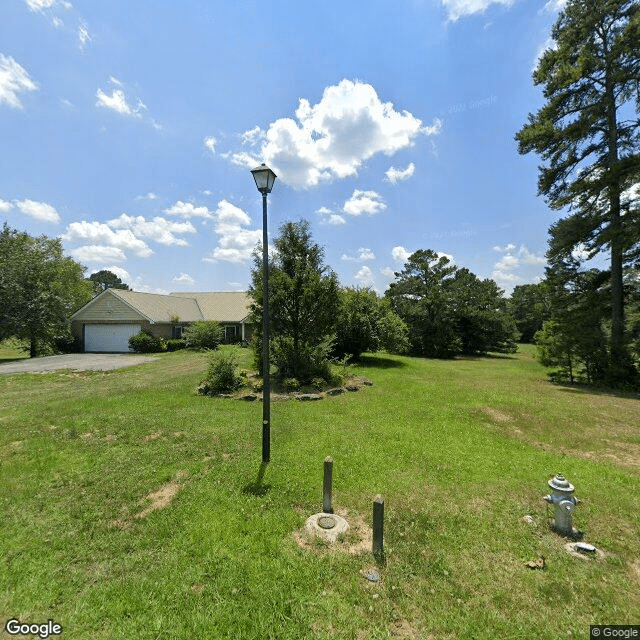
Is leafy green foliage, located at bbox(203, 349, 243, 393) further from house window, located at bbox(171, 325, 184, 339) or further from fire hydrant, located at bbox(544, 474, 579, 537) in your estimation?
house window, located at bbox(171, 325, 184, 339)

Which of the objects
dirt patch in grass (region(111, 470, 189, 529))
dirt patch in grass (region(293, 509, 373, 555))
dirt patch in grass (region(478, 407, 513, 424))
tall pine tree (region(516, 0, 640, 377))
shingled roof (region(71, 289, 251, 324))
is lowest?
dirt patch in grass (region(293, 509, 373, 555))

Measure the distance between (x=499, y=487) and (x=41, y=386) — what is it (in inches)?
657

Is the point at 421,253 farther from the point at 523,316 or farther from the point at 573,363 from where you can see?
the point at 523,316

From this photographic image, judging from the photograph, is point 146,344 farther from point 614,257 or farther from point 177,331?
point 614,257

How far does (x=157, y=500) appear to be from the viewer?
15.4ft

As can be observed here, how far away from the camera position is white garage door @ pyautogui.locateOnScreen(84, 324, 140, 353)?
26.7 metres

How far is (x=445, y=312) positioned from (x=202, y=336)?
2380cm

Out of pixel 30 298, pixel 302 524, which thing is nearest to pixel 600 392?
pixel 302 524

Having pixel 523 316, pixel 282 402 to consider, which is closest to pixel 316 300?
pixel 282 402

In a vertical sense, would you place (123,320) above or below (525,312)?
below

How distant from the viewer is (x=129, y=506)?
455 cm

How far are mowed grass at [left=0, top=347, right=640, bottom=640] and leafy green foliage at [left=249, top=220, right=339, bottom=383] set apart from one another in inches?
153

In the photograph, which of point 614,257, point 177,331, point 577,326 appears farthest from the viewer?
point 177,331

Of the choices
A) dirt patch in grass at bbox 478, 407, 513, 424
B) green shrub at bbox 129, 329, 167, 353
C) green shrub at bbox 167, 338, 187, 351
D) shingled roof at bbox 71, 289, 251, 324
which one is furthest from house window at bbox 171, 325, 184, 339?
dirt patch in grass at bbox 478, 407, 513, 424
